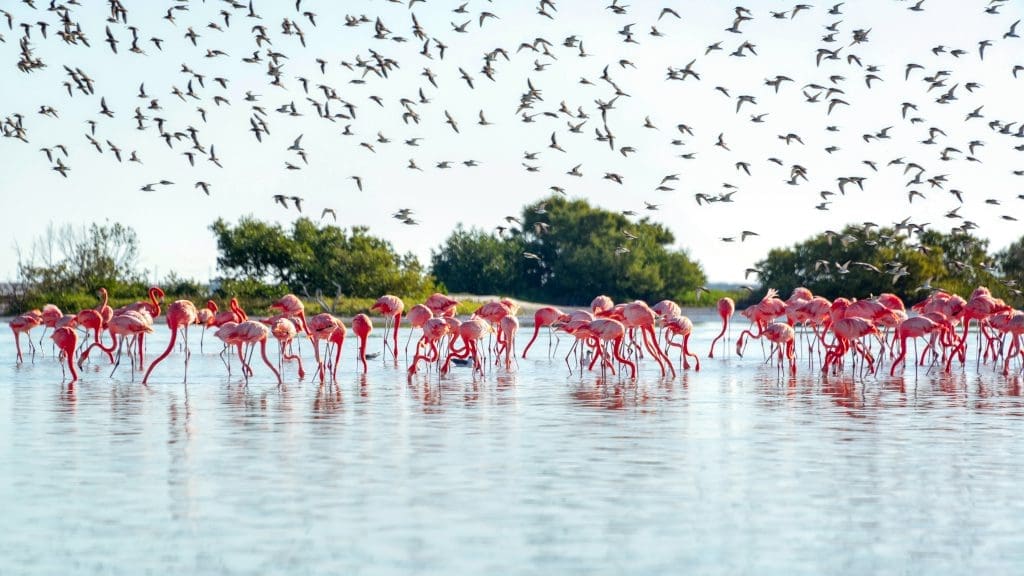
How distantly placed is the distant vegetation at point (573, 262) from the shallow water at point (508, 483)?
5493 centimetres

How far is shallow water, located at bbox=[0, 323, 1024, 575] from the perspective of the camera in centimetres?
795

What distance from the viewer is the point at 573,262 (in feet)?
244

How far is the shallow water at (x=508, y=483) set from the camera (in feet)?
26.1

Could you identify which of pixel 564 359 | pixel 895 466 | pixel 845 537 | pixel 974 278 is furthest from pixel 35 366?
pixel 974 278

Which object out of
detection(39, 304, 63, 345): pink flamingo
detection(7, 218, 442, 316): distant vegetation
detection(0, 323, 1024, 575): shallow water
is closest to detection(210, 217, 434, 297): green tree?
detection(7, 218, 442, 316): distant vegetation

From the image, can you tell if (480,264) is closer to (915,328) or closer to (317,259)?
(317,259)

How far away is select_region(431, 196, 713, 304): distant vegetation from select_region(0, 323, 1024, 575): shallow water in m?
54.9

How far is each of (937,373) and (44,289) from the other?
43324 millimetres

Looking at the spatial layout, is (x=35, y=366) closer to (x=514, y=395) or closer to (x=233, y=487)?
(x=514, y=395)

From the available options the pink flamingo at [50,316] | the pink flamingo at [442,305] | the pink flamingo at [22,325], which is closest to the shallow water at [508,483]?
the pink flamingo at [22,325]

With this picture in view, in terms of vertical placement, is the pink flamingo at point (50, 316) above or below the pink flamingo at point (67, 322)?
above

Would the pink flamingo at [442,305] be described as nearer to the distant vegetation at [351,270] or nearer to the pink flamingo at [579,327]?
the pink flamingo at [579,327]

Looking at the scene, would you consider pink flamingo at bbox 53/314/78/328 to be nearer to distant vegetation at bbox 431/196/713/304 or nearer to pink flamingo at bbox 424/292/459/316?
pink flamingo at bbox 424/292/459/316

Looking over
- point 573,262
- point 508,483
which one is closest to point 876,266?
point 573,262
